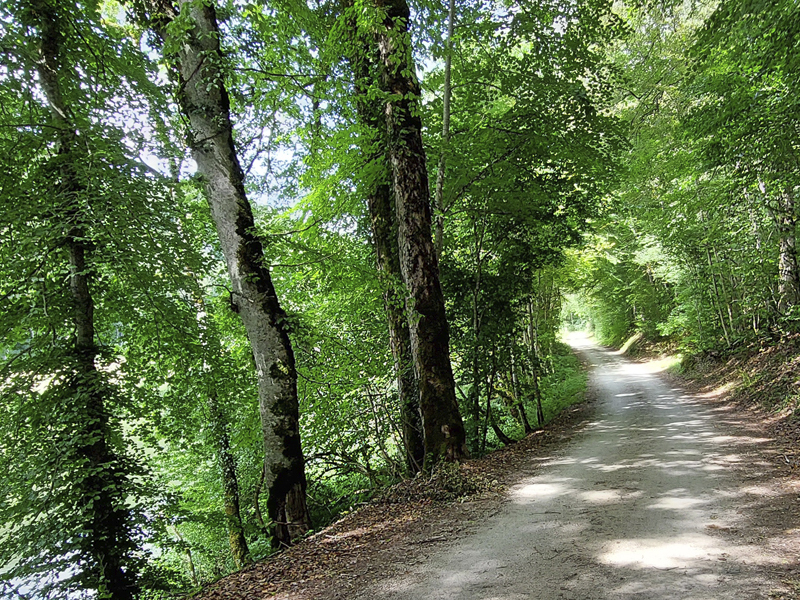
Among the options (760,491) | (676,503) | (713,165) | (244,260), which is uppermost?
(713,165)

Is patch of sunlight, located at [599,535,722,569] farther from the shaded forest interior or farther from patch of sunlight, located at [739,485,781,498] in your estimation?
the shaded forest interior

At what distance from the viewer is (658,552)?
3.38 m

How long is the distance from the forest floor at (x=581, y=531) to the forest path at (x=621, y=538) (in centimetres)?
1

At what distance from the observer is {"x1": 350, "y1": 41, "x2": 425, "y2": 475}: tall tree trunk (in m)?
6.88

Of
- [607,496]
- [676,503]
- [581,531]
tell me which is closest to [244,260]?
[581,531]

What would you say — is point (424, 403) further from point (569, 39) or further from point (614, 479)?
point (569, 39)

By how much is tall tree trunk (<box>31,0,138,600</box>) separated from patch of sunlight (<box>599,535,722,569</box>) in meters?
5.16

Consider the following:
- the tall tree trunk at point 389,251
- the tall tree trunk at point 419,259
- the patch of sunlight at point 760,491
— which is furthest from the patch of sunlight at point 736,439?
the tall tree trunk at point 389,251

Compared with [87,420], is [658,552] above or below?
below

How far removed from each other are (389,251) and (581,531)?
5114mm

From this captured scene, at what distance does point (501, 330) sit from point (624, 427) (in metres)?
3.26

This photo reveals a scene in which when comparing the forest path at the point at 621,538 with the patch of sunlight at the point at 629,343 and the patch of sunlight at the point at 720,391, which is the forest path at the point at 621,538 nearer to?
the patch of sunlight at the point at 720,391

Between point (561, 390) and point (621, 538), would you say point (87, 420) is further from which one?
point (561, 390)

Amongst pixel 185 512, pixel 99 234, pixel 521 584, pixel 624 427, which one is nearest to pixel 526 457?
pixel 624 427
